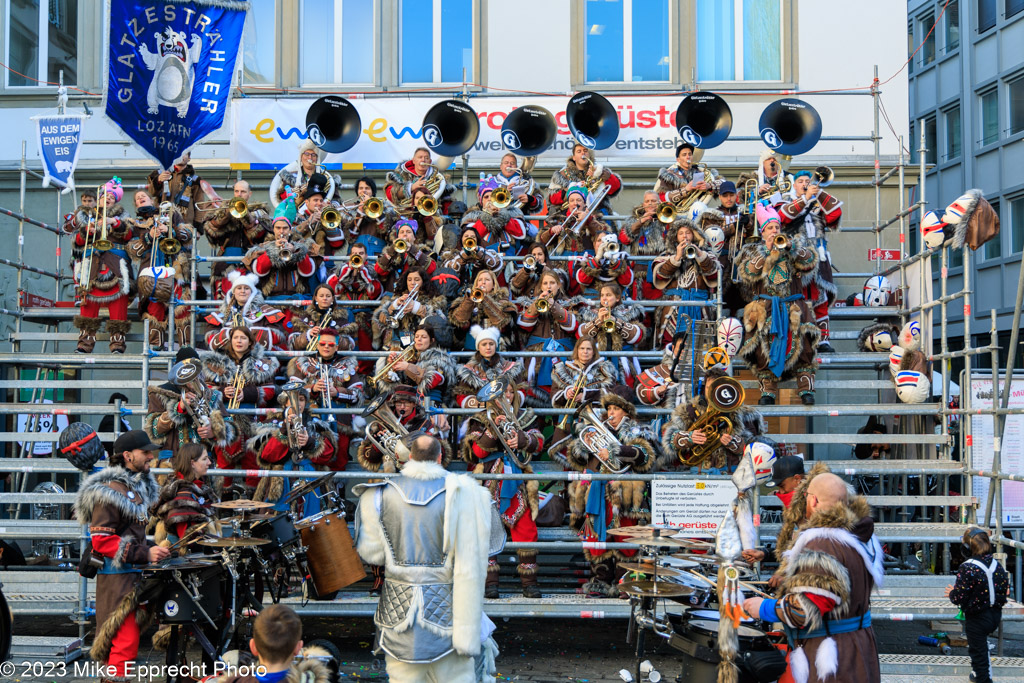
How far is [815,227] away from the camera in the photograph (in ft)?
36.3

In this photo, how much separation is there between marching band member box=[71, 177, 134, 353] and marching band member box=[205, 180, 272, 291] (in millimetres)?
1005

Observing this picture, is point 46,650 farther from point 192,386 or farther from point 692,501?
point 692,501

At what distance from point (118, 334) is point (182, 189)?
2.19 metres

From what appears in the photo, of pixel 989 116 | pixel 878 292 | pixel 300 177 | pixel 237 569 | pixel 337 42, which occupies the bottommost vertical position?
pixel 237 569

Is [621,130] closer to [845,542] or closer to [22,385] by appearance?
[22,385]

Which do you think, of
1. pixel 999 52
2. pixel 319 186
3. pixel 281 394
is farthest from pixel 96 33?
pixel 999 52

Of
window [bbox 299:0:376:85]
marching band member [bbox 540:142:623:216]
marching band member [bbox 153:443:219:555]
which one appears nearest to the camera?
marching band member [bbox 153:443:219:555]

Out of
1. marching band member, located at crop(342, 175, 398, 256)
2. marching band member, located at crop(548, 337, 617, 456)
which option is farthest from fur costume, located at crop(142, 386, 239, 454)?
marching band member, located at crop(342, 175, 398, 256)

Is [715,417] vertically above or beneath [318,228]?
beneath

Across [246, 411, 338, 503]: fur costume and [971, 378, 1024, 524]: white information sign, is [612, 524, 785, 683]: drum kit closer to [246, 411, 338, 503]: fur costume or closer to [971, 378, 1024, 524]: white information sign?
[246, 411, 338, 503]: fur costume

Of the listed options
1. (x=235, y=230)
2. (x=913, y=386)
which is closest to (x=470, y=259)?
(x=235, y=230)

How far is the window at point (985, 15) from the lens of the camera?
24.1 meters

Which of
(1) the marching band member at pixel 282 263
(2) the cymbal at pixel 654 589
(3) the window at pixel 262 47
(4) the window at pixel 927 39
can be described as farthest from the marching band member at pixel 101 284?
(4) the window at pixel 927 39

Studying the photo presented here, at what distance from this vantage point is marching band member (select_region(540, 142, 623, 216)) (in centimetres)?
1209
